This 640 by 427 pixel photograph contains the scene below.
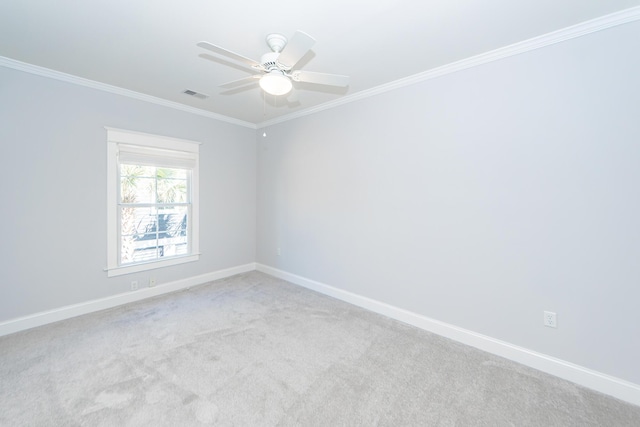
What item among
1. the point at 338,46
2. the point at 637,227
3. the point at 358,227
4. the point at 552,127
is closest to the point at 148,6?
the point at 338,46

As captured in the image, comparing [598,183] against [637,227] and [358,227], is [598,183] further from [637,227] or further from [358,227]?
[358,227]

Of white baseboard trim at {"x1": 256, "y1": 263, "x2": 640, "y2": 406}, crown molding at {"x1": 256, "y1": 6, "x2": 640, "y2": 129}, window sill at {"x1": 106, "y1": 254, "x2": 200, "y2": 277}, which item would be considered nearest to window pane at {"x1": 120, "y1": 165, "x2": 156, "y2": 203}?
window sill at {"x1": 106, "y1": 254, "x2": 200, "y2": 277}

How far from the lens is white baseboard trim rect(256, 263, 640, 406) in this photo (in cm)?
191

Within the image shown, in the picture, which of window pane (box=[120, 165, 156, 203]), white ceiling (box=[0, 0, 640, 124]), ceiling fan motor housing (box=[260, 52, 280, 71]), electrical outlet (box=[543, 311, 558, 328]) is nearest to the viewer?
white ceiling (box=[0, 0, 640, 124])

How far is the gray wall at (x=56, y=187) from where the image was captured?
265cm

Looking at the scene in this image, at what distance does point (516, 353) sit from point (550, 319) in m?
0.40

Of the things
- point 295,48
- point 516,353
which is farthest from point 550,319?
point 295,48

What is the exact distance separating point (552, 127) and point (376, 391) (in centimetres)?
242

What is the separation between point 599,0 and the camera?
1741 mm

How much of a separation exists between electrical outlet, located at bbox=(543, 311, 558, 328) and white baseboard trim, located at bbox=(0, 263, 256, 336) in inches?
160

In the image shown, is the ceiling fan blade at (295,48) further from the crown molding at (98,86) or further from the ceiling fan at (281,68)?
the crown molding at (98,86)

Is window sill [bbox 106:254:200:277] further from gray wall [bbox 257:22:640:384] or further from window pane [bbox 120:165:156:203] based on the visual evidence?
gray wall [bbox 257:22:640:384]

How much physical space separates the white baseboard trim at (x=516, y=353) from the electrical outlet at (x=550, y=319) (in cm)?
26

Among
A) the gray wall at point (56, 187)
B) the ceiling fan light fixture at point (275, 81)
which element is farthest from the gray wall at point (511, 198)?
the gray wall at point (56, 187)
